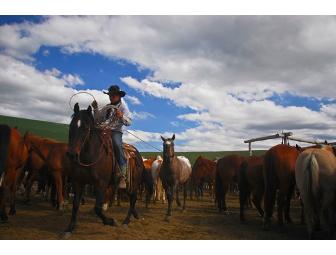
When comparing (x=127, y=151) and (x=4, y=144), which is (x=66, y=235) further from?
(x=127, y=151)

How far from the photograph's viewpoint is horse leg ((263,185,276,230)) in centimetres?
874

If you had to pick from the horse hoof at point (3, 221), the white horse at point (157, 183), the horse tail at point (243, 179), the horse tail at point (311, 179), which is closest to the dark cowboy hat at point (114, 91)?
the horse hoof at point (3, 221)

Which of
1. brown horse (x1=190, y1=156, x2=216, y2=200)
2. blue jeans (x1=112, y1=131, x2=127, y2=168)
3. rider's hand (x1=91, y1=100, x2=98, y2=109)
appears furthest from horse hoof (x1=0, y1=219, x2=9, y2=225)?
brown horse (x1=190, y1=156, x2=216, y2=200)

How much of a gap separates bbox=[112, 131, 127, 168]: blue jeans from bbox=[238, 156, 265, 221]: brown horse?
4.41m

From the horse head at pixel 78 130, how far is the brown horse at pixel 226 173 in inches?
312

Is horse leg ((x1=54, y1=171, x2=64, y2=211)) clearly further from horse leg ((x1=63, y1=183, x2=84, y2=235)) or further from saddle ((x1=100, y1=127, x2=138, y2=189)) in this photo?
horse leg ((x1=63, y1=183, x2=84, y2=235))

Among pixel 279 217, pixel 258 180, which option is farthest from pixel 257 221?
pixel 279 217

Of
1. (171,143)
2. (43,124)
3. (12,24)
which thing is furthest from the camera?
(43,124)

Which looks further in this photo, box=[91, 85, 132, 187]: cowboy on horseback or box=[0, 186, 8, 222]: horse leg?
box=[0, 186, 8, 222]: horse leg

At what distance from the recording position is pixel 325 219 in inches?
265

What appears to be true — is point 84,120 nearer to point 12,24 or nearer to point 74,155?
point 74,155

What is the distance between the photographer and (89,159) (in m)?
7.23

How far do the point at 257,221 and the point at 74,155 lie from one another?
21.9ft

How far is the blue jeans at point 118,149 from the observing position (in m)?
7.93
